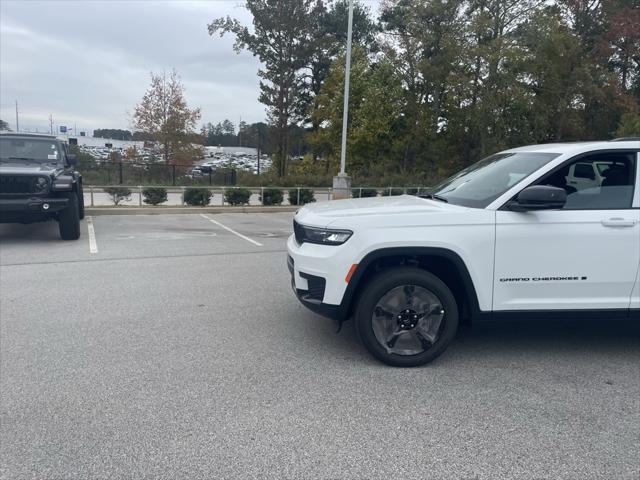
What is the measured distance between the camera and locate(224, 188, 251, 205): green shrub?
17.0 metres

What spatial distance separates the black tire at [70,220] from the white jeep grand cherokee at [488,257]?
22.6ft

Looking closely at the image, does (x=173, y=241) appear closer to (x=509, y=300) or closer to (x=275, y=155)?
(x=509, y=300)

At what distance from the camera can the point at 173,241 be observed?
404 inches

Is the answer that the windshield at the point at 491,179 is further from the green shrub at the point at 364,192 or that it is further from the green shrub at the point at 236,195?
the green shrub at the point at 364,192

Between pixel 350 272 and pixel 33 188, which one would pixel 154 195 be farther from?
pixel 350 272

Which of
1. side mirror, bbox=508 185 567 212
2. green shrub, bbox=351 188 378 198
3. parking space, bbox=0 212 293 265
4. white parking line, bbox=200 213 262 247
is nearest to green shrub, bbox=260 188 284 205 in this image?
white parking line, bbox=200 213 262 247

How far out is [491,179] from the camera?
4.57 m

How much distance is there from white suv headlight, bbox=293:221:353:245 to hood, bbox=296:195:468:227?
0.05 metres

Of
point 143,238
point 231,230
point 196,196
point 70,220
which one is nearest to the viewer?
point 70,220

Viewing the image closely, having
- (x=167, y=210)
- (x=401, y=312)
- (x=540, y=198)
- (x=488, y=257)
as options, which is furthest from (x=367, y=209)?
(x=167, y=210)

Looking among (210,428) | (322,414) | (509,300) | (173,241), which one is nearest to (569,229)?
(509,300)

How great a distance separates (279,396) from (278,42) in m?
34.4

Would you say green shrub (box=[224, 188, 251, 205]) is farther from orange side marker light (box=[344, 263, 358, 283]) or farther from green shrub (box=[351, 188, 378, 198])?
orange side marker light (box=[344, 263, 358, 283])

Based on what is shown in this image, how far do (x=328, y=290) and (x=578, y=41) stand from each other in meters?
29.2
